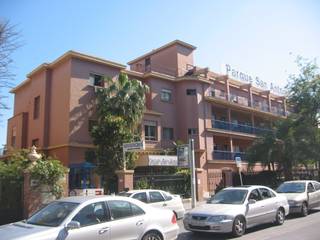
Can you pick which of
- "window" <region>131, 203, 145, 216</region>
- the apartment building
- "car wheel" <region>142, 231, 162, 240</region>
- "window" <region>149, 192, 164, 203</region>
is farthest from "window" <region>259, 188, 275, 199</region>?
the apartment building

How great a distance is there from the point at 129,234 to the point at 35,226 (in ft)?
6.35

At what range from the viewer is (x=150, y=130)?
3269 cm

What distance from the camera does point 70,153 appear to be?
26.7 meters

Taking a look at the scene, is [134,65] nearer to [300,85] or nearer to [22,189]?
[300,85]

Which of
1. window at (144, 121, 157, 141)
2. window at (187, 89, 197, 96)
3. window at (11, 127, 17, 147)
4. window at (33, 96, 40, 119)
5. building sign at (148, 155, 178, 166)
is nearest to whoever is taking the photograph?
building sign at (148, 155, 178, 166)

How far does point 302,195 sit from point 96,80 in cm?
1856

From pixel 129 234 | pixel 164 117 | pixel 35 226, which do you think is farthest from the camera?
pixel 164 117

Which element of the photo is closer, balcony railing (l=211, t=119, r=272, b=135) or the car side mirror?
the car side mirror

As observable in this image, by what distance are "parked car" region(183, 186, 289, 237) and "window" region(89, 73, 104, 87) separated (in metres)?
18.6

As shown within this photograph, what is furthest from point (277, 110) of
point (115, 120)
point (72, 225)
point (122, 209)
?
point (72, 225)

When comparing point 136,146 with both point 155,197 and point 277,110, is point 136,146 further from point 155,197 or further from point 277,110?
point 277,110

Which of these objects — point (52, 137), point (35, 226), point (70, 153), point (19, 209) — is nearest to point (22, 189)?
point (19, 209)

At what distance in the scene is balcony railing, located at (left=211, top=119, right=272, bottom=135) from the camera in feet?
127

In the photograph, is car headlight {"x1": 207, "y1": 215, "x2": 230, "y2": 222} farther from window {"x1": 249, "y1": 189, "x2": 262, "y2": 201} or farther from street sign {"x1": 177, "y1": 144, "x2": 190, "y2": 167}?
street sign {"x1": 177, "y1": 144, "x2": 190, "y2": 167}
